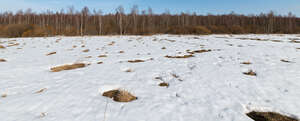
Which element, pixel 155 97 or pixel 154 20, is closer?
pixel 155 97

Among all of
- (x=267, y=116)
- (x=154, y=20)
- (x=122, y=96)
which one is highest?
Result: (x=154, y=20)

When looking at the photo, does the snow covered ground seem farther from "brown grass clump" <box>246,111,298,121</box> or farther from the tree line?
the tree line

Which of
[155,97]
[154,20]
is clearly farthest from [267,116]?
[154,20]

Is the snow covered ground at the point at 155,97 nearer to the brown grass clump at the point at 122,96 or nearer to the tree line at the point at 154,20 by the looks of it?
the brown grass clump at the point at 122,96

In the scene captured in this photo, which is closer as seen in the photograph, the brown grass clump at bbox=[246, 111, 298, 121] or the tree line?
the brown grass clump at bbox=[246, 111, 298, 121]

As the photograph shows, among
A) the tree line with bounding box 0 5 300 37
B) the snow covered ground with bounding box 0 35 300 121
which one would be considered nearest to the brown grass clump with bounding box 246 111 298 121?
the snow covered ground with bounding box 0 35 300 121

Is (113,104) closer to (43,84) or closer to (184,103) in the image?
(184,103)

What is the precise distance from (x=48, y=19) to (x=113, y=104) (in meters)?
79.2

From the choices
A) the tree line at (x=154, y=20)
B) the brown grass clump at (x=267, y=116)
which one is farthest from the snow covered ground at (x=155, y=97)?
the tree line at (x=154, y=20)

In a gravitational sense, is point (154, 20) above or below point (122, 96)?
above

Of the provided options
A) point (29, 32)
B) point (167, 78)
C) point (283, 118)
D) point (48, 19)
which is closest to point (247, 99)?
point (283, 118)

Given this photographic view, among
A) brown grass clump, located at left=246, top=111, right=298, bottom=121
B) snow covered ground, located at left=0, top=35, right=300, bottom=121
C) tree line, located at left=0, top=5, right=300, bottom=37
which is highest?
tree line, located at left=0, top=5, right=300, bottom=37

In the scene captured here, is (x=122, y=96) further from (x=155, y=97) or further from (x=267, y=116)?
(x=267, y=116)

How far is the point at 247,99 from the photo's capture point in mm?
2906
